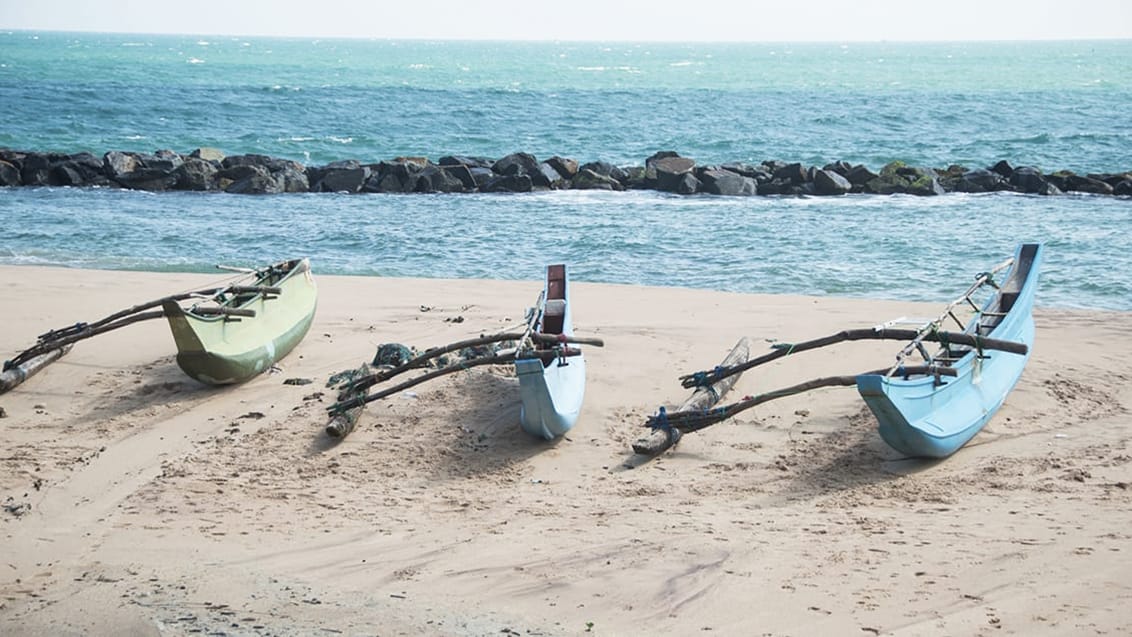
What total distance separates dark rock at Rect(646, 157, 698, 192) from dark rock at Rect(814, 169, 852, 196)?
8.73 feet

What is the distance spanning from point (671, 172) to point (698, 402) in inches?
666

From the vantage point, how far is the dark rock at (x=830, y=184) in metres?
25.1

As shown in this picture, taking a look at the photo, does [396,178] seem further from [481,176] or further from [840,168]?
[840,168]

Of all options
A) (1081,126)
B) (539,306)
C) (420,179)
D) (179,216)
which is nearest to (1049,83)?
(1081,126)

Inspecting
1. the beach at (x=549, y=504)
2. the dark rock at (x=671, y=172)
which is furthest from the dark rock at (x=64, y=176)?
the beach at (x=549, y=504)

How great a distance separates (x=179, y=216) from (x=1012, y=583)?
1834 centimetres

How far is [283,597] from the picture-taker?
6.66 m

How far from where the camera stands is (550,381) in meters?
9.05

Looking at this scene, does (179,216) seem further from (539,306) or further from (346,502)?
(346,502)

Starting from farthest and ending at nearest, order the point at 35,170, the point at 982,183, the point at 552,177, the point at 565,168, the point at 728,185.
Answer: the point at 565,168 → the point at 552,177 → the point at 35,170 → the point at 982,183 → the point at 728,185

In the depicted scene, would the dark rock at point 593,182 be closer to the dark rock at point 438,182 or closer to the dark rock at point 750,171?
the dark rock at point 438,182

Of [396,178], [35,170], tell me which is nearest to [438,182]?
[396,178]

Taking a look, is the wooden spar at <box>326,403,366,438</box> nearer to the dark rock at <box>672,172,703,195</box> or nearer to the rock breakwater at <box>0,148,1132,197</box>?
the rock breakwater at <box>0,148,1132,197</box>

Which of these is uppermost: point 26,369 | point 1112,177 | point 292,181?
point 1112,177
